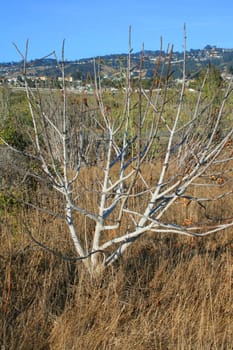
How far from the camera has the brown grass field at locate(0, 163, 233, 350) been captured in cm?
255

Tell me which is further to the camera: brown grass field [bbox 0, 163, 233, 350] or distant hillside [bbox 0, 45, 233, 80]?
distant hillside [bbox 0, 45, 233, 80]

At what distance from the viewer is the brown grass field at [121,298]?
8.36 feet

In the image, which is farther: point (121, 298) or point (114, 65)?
point (114, 65)

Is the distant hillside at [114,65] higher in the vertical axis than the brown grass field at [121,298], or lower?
higher

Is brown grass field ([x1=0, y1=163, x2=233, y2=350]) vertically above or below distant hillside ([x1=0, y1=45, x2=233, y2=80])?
below

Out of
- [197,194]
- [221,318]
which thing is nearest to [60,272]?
[221,318]

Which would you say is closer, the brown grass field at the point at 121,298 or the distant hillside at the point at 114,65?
the brown grass field at the point at 121,298

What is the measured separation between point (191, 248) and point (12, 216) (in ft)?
5.29

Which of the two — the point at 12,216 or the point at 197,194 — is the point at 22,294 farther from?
the point at 197,194

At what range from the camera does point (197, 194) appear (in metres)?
5.24

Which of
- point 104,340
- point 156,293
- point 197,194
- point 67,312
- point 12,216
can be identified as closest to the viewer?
point 104,340

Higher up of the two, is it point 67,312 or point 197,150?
point 197,150

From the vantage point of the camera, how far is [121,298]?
2936 millimetres

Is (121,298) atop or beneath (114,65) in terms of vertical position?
beneath
